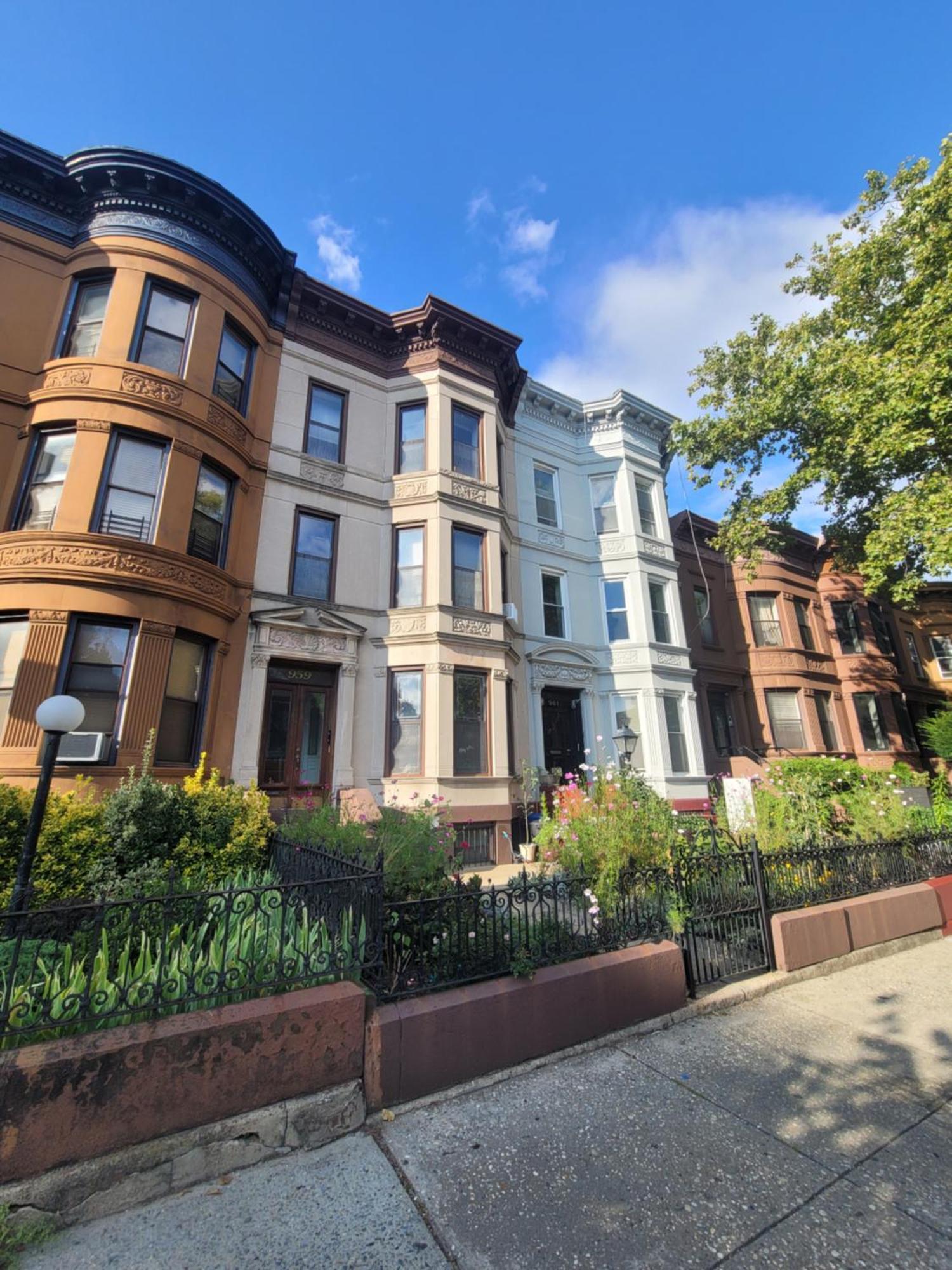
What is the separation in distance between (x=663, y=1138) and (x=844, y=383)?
1671 cm

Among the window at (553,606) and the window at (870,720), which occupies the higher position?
the window at (553,606)

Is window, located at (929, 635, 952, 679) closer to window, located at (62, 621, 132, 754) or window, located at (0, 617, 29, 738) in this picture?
window, located at (62, 621, 132, 754)

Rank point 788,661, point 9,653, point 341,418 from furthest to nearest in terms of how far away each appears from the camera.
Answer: point 788,661
point 341,418
point 9,653

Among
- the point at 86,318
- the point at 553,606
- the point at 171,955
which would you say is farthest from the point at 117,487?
the point at 553,606

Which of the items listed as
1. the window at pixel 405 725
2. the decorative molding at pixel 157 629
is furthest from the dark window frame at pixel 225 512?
the window at pixel 405 725

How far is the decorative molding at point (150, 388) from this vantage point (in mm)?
9922

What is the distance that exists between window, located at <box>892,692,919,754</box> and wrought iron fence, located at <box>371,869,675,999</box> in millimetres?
23334

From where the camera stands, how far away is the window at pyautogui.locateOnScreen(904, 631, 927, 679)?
85.1 feet

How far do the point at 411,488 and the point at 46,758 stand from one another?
1032 cm

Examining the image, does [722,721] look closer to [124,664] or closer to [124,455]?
[124,664]

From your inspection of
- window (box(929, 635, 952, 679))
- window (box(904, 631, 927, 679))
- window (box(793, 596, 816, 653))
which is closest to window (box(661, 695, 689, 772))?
window (box(793, 596, 816, 653))

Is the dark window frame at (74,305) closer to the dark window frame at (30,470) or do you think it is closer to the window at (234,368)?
the dark window frame at (30,470)

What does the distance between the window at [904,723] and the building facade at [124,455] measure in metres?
25.0

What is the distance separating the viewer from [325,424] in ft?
44.1
